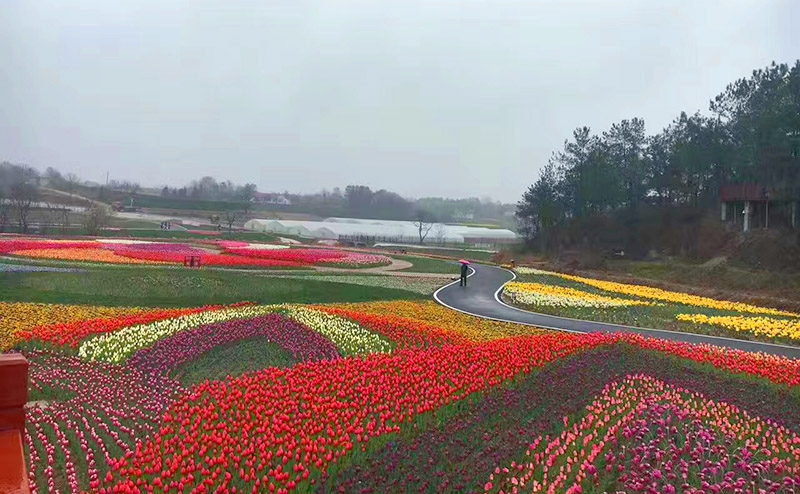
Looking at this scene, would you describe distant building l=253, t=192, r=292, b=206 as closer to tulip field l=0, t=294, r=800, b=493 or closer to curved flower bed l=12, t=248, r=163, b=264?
curved flower bed l=12, t=248, r=163, b=264

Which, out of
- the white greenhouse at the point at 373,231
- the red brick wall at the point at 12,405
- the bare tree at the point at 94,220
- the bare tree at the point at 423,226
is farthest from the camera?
the bare tree at the point at 423,226

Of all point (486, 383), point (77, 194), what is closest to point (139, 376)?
point (486, 383)

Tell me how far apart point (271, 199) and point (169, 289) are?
11729 cm

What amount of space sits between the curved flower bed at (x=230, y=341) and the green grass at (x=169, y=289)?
5.74 meters

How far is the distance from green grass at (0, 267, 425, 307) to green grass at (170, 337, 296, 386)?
7.01 meters

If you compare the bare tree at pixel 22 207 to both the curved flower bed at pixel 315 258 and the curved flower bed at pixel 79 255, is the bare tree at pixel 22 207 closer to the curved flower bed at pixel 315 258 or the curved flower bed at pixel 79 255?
the curved flower bed at pixel 79 255

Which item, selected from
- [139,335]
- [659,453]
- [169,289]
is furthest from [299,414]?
[169,289]

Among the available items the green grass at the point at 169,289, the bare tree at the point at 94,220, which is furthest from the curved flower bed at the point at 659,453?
the bare tree at the point at 94,220

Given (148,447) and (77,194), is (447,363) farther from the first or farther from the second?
(77,194)

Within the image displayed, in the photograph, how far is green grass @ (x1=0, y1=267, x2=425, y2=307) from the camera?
1783 cm

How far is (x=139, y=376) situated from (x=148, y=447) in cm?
374

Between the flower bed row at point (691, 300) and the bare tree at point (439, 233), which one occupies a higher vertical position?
the bare tree at point (439, 233)

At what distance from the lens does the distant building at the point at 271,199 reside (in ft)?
417

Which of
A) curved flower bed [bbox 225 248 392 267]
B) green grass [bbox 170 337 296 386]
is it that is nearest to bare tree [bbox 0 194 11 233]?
curved flower bed [bbox 225 248 392 267]
